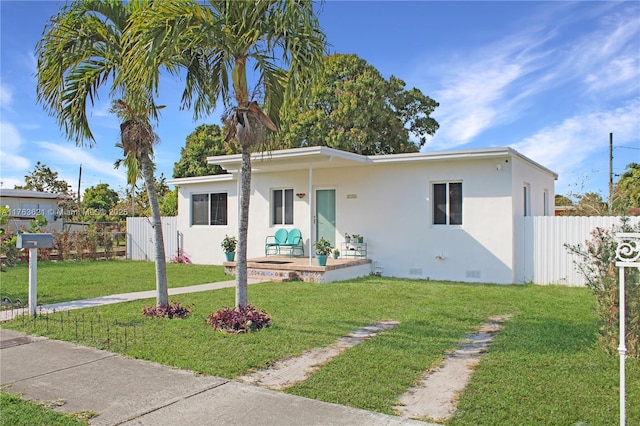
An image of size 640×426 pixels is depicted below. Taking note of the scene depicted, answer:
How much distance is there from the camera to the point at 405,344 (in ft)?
19.3

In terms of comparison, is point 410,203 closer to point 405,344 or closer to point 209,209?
point 405,344

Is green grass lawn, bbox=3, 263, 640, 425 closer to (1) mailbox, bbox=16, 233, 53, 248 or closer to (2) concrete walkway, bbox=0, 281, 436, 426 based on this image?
(2) concrete walkway, bbox=0, 281, 436, 426

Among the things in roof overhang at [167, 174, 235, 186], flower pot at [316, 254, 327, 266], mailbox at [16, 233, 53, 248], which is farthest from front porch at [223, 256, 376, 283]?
mailbox at [16, 233, 53, 248]

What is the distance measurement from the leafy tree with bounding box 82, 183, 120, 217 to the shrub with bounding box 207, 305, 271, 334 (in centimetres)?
3061

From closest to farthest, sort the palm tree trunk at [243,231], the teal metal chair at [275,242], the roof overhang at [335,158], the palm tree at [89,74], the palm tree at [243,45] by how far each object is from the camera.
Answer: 1. the palm tree at [243,45]
2. the palm tree trunk at [243,231]
3. the palm tree at [89,74]
4. the roof overhang at [335,158]
5. the teal metal chair at [275,242]

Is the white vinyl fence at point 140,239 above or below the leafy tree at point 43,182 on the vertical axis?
below

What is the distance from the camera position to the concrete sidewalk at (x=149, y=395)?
369cm

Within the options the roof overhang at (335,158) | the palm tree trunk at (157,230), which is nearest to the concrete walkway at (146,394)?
the palm tree trunk at (157,230)

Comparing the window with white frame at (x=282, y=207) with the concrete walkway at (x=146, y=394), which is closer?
the concrete walkway at (x=146, y=394)

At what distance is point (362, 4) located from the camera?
1008 cm

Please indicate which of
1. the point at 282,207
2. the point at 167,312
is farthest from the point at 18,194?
the point at 167,312

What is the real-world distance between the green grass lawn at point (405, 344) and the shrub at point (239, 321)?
0.52ft

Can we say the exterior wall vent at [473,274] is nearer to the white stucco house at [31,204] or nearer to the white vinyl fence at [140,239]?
the white vinyl fence at [140,239]

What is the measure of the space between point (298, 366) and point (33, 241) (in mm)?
4968
